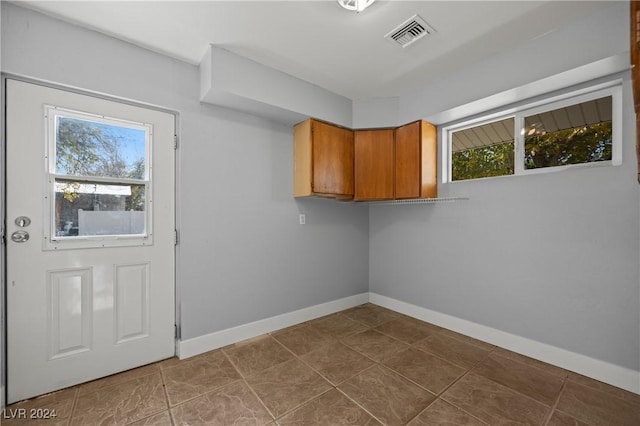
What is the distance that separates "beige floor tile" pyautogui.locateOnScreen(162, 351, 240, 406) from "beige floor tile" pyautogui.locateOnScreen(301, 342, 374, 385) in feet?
2.12

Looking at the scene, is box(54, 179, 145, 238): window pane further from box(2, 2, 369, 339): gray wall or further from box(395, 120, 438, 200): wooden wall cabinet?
box(395, 120, 438, 200): wooden wall cabinet

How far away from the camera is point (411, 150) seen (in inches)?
120

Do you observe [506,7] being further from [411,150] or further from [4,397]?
[4,397]

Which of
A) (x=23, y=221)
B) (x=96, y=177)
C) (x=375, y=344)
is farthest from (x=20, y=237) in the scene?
(x=375, y=344)

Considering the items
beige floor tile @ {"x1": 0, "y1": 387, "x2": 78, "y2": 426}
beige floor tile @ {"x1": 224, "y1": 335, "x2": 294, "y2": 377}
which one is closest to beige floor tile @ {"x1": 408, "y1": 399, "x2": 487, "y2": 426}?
beige floor tile @ {"x1": 224, "y1": 335, "x2": 294, "y2": 377}

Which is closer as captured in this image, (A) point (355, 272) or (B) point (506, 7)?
(B) point (506, 7)

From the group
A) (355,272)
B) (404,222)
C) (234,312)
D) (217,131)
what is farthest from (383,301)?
(217,131)

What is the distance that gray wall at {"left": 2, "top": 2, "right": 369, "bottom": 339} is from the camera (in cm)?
191

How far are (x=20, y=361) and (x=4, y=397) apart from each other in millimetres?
210

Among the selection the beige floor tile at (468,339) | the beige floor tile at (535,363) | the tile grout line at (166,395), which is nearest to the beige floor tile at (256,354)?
the tile grout line at (166,395)

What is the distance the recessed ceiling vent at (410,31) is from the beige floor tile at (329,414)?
2.70 m

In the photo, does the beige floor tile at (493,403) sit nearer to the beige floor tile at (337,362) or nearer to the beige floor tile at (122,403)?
the beige floor tile at (337,362)

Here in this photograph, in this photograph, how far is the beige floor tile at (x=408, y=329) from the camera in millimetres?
2752

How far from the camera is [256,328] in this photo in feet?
9.09
